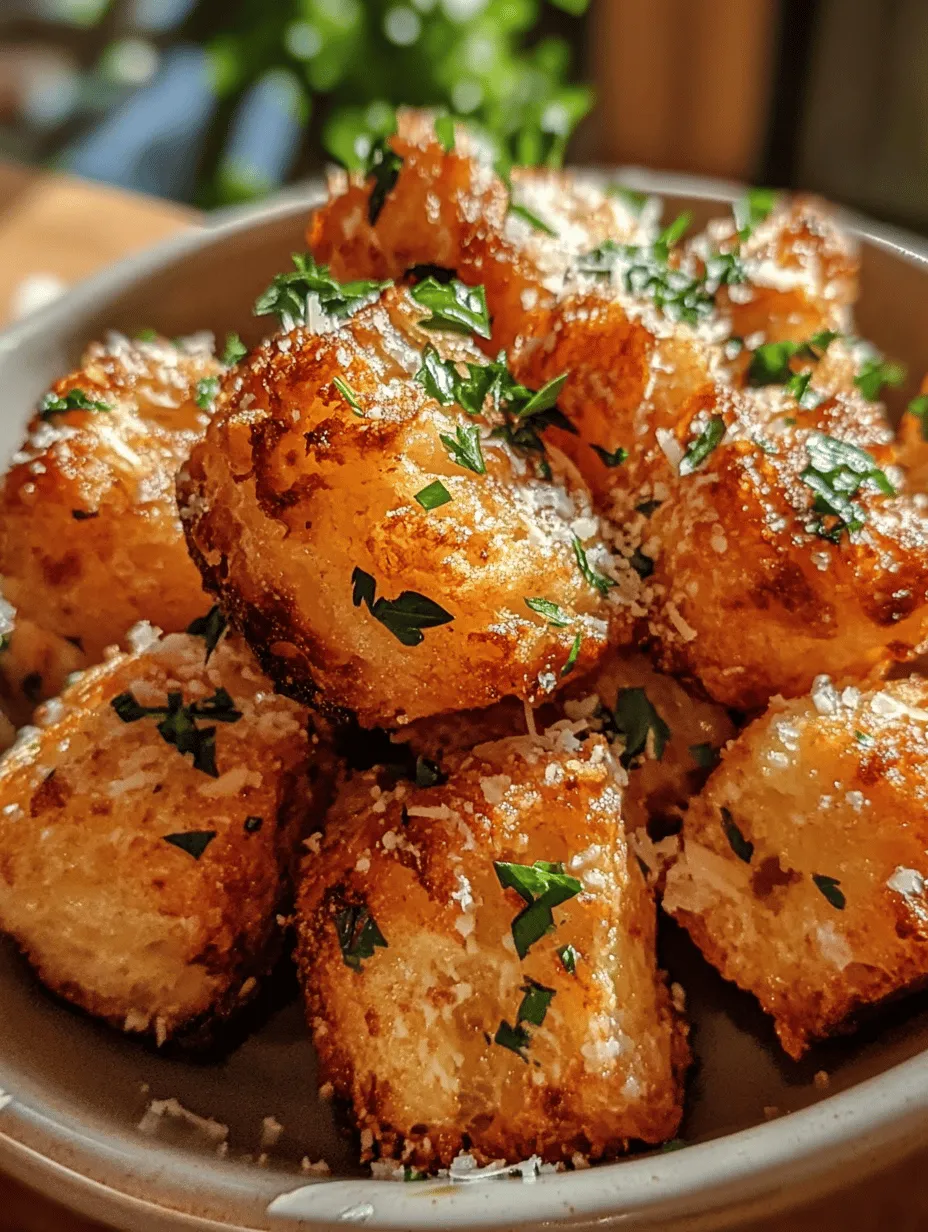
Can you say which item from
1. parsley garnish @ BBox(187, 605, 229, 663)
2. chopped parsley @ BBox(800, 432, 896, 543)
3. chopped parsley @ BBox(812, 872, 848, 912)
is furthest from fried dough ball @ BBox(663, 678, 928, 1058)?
parsley garnish @ BBox(187, 605, 229, 663)

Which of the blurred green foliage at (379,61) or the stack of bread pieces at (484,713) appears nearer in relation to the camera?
the stack of bread pieces at (484,713)

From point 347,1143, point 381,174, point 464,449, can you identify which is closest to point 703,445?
point 464,449

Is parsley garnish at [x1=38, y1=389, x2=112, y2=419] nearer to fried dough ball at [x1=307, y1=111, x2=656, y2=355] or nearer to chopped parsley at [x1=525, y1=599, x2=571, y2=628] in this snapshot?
fried dough ball at [x1=307, y1=111, x2=656, y2=355]

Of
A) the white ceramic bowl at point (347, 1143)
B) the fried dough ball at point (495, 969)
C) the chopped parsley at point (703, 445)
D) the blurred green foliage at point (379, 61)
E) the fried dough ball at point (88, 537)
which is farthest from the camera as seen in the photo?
the blurred green foliage at point (379, 61)

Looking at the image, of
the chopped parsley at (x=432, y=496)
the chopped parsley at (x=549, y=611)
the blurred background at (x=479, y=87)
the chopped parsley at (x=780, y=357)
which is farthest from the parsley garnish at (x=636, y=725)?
the blurred background at (x=479, y=87)

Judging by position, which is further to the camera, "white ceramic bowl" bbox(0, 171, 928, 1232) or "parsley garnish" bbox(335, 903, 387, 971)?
"parsley garnish" bbox(335, 903, 387, 971)

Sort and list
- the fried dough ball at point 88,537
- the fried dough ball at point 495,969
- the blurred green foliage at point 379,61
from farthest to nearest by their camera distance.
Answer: the blurred green foliage at point 379,61
the fried dough ball at point 88,537
the fried dough ball at point 495,969

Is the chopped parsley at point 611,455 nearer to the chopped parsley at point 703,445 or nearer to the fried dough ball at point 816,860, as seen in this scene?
the chopped parsley at point 703,445
